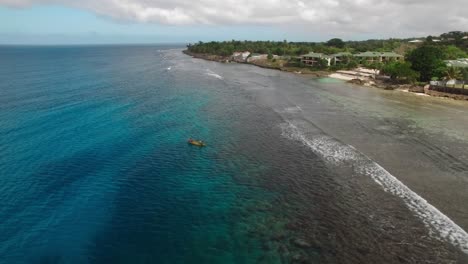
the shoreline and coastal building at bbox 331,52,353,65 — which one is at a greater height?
coastal building at bbox 331,52,353,65

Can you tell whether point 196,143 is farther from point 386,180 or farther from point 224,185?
point 386,180

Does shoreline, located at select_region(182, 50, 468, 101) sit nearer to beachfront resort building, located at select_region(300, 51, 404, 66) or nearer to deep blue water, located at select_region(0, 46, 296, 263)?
beachfront resort building, located at select_region(300, 51, 404, 66)

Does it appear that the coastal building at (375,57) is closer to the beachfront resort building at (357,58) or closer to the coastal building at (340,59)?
the beachfront resort building at (357,58)

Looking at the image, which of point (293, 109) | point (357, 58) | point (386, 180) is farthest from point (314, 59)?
point (386, 180)

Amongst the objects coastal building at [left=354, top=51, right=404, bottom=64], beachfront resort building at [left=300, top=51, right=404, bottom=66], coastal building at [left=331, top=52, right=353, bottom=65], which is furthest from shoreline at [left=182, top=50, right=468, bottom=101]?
coastal building at [left=354, top=51, right=404, bottom=64]

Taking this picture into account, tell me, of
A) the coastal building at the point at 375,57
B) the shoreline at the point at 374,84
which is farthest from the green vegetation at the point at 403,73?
the coastal building at the point at 375,57

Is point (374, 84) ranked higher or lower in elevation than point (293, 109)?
higher
